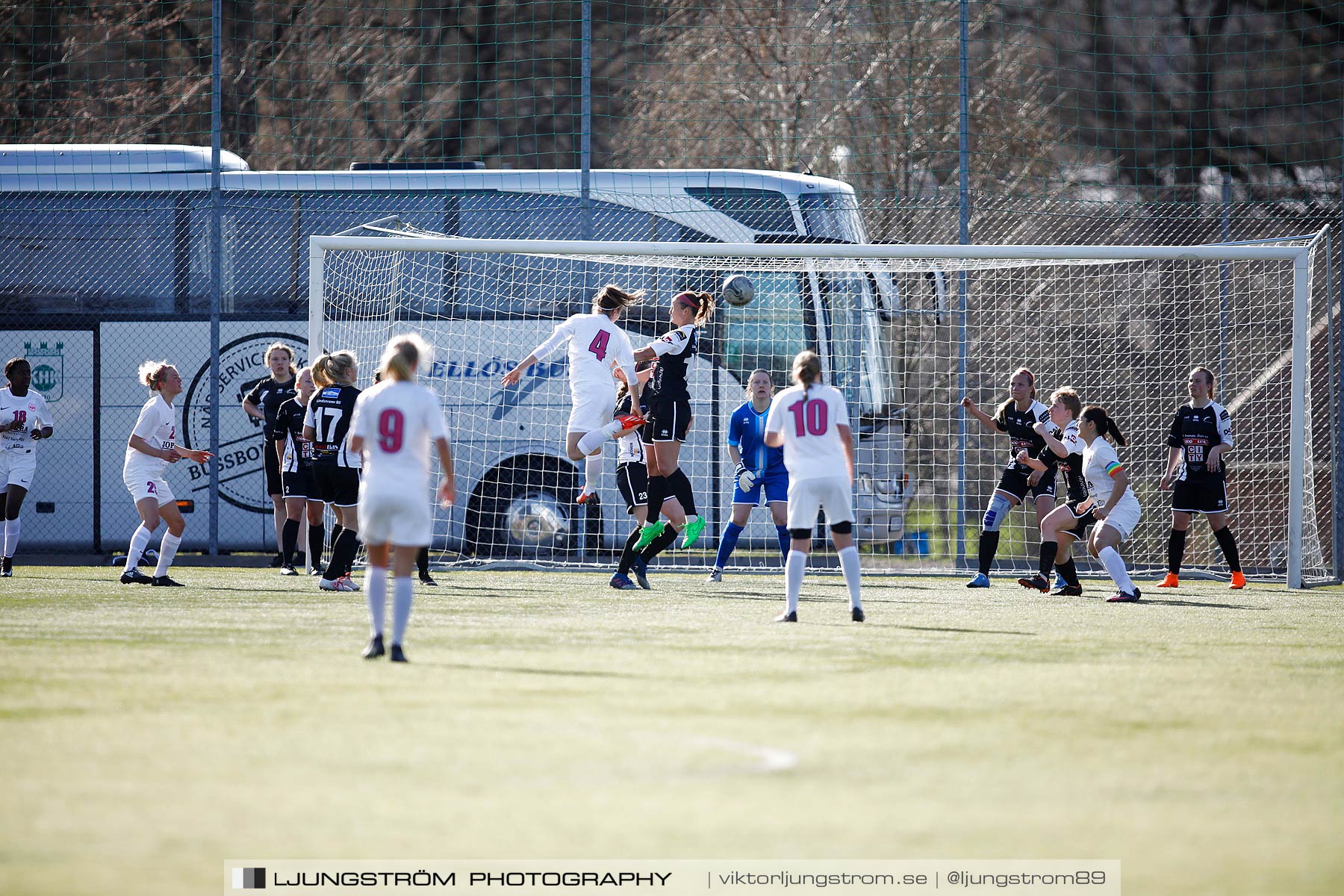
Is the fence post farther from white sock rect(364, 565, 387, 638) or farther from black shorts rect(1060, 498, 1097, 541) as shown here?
white sock rect(364, 565, 387, 638)

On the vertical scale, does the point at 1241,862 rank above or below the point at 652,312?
below

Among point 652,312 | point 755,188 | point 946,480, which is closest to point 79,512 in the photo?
point 652,312

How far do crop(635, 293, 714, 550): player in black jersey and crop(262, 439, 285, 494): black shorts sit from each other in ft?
12.6

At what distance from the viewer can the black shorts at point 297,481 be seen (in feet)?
41.4

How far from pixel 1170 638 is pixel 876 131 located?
15.9 m

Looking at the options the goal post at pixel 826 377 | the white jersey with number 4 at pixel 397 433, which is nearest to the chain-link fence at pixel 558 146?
the goal post at pixel 826 377

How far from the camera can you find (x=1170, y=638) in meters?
8.54

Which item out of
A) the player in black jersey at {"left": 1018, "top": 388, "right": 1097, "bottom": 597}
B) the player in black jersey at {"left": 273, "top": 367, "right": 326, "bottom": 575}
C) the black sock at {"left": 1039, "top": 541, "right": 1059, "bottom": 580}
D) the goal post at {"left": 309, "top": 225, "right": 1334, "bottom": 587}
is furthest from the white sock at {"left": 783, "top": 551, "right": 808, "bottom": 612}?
the goal post at {"left": 309, "top": 225, "right": 1334, "bottom": 587}

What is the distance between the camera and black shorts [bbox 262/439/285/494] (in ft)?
45.0

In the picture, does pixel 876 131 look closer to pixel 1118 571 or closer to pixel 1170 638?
pixel 1118 571

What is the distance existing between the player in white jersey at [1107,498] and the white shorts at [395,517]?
249 inches

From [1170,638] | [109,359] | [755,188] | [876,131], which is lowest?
[1170,638]

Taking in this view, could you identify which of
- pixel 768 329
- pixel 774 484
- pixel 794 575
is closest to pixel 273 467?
pixel 774 484

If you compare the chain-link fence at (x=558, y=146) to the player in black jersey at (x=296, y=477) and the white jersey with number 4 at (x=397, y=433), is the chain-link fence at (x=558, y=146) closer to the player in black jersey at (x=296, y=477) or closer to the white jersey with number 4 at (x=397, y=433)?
the player in black jersey at (x=296, y=477)
